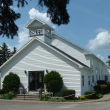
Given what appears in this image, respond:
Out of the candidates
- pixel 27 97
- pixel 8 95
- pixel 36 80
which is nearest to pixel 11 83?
pixel 8 95

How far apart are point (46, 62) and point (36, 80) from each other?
2252 millimetres

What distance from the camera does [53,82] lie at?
91.6 ft

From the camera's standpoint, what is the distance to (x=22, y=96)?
94.2ft

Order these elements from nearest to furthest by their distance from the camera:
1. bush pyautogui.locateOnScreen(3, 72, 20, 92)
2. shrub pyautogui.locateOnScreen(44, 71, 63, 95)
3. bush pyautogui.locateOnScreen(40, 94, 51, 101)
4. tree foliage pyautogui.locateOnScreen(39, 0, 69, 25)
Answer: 1. tree foliage pyautogui.locateOnScreen(39, 0, 69, 25)
2. bush pyautogui.locateOnScreen(40, 94, 51, 101)
3. shrub pyautogui.locateOnScreen(44, 71, 63, 95)
4. bush pyautogui.locateOnScreen(3, 72, 20, 92)

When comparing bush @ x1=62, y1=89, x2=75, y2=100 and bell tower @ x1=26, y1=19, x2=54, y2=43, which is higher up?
bell tower @ x1=26, y1=19, x2=54, y2=43

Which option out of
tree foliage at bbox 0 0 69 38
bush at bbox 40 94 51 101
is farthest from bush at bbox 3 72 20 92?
tree foliage at bbox 0 0 69 38

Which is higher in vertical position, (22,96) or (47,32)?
(47,32)

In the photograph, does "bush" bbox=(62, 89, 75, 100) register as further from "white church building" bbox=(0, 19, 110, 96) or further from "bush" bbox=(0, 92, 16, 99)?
"bush" bbox=(0, 92, 16, 99)

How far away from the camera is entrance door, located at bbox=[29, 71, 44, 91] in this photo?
30.7 m

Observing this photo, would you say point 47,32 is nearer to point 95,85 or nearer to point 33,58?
point 33,58

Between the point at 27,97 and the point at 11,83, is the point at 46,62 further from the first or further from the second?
the point at 27,97

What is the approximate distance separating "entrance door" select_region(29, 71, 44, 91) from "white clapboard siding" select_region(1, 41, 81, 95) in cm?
45

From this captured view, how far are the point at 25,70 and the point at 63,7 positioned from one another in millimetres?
24524

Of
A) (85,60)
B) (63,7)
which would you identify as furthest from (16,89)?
(63,7)
